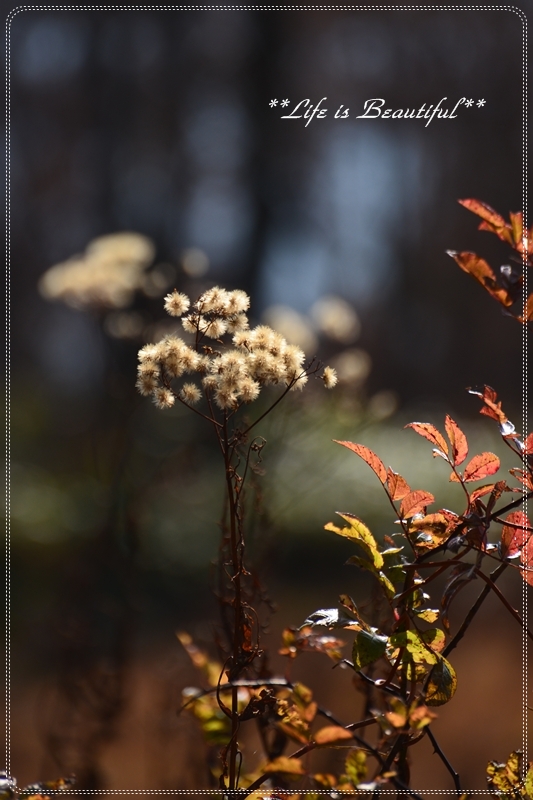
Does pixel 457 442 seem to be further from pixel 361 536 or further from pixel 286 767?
pixel 286 767

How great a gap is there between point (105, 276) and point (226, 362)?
760 millimetres

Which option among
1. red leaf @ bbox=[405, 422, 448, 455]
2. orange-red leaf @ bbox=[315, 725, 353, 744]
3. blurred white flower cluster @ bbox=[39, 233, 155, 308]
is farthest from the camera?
blurred white flower cluster @ bbox=[39, 233, 155, 308]

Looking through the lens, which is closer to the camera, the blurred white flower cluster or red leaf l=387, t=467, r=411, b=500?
red leaf l=387, t=467, r=411, b=500

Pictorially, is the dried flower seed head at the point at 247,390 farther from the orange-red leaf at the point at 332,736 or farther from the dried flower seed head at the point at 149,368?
the orange-red leaf at the point at 332,736

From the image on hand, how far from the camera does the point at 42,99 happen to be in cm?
565

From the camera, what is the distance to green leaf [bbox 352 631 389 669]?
1.14ft

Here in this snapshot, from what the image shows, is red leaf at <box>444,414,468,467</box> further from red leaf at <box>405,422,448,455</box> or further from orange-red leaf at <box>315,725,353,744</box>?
orange-red leaf at <box>315,725,353,744</box>

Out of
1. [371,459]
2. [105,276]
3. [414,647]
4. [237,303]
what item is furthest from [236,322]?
[105,276]

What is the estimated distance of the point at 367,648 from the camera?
0.35 m

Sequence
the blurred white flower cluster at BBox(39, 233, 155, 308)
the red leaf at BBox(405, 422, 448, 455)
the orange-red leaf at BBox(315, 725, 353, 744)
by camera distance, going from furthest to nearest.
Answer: the blurred white flower cluster at BBox(39, 233, 155, 308), the red leaf at BBox(405, 422, 448, 455), the orange-red leaf at BBox(315, 725, 353, 744)

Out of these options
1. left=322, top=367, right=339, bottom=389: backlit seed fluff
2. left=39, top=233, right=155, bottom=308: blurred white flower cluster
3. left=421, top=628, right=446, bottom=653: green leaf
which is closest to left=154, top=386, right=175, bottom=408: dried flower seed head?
left=322, top=367, right=339, bottom=389: backlit seed fluff

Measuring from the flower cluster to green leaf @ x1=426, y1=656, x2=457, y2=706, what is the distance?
0.62 ft

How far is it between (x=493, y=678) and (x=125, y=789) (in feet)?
4.03

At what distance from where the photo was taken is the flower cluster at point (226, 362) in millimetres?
429
